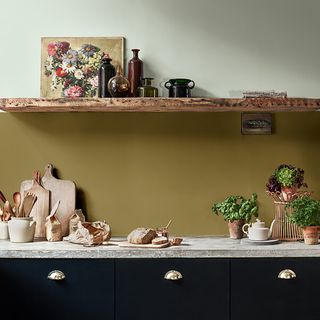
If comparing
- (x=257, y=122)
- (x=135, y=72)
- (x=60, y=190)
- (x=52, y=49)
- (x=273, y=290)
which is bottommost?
(x=273, y=290)

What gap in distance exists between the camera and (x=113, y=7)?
4.18 m

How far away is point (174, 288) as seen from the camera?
11.7 ft

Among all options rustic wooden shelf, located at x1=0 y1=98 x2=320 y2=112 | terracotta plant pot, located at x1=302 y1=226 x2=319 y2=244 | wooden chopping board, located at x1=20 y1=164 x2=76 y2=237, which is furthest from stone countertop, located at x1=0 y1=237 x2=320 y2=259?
rustic wooden shelf, located at x1=0 y1=98 x2=320 y2=112

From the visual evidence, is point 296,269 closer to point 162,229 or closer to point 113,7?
point 162,229

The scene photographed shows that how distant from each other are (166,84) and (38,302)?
1.42m

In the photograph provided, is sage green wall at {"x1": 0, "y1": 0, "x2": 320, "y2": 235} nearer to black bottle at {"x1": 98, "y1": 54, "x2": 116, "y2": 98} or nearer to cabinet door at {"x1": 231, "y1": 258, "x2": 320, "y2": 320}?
black bottle at {"x1": 98, "y1": 54, "x2": 116, "y2": 98}

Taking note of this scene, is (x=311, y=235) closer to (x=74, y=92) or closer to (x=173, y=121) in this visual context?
(x=173, y=121)

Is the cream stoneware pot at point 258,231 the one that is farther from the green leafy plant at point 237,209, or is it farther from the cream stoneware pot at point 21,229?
the cream stoneware pot at point 21,229

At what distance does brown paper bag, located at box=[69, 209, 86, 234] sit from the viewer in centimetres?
394

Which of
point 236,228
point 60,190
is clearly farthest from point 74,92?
point 236,228

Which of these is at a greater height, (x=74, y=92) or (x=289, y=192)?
(x=74, y=92)

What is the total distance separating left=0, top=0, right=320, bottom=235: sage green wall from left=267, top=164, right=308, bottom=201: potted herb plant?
0.63 ft

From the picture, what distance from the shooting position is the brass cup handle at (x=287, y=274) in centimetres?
354

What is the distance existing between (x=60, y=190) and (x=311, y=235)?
1.45 metres
